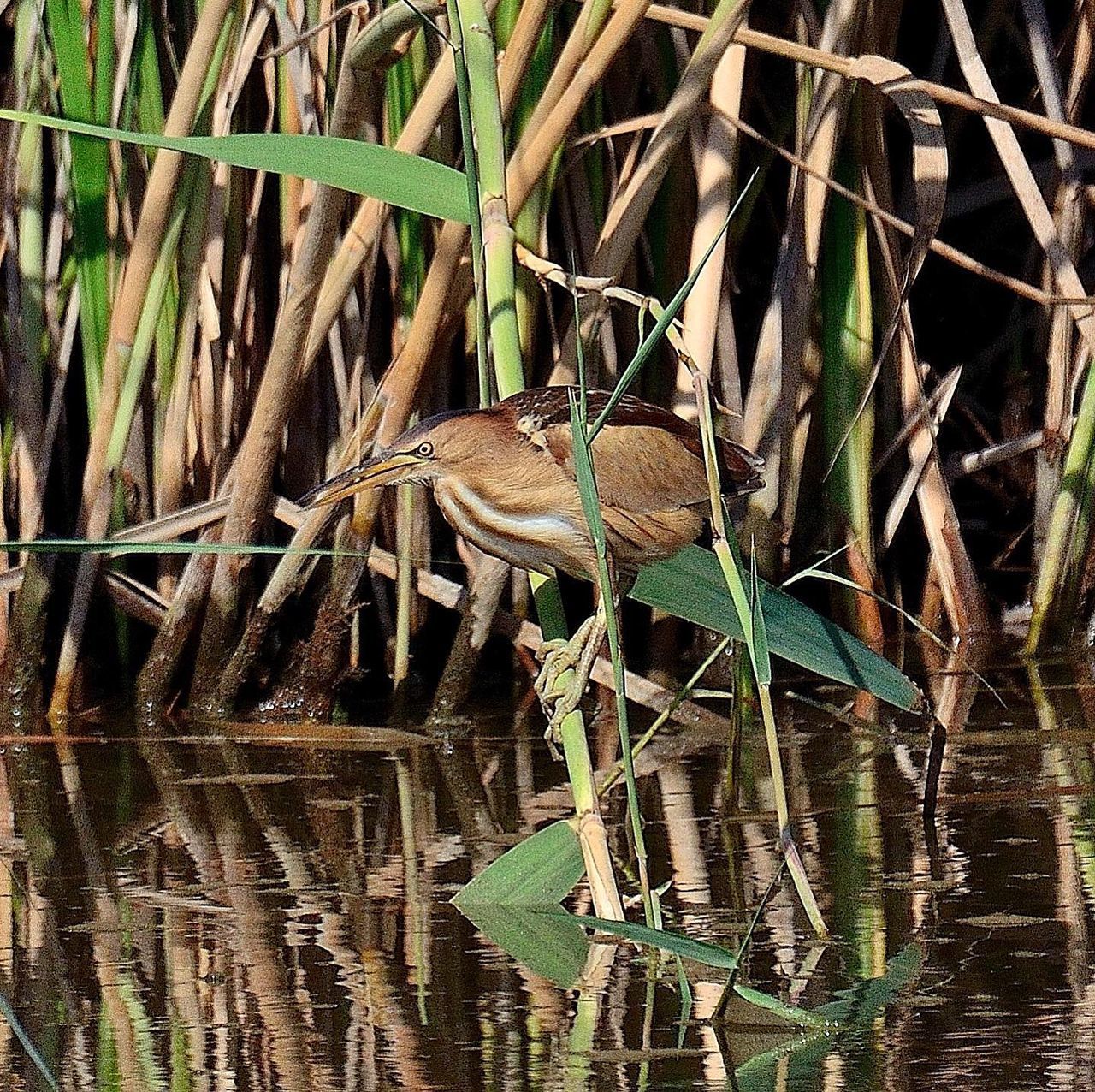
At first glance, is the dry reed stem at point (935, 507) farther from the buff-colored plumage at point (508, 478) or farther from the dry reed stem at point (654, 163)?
the buff-colored plumage at point (508, 478)

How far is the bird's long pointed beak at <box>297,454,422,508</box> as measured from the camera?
6.77 feet

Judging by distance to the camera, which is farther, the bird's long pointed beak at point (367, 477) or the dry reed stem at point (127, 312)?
the dry reed stem at point (127, 312)

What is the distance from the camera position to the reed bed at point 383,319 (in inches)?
123

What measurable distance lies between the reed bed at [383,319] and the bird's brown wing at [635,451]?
725 millimetres

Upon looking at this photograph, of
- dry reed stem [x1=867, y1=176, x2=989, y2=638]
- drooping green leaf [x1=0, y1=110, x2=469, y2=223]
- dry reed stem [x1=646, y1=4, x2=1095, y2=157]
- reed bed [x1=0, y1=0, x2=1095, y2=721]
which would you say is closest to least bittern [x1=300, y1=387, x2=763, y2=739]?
drooping green leaf [x1=0, y1=110, x2=469, y2=223]

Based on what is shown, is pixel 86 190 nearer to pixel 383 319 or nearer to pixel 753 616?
pixel 383 319

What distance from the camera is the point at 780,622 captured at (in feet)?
6.77

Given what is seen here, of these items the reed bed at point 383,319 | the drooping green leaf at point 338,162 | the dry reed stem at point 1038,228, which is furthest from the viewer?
the dry reed stem at point 1038,228

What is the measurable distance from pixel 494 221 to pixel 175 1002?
85 centimetres

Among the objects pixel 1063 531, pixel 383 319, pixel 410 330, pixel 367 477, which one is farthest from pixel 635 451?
pixel 1063 531

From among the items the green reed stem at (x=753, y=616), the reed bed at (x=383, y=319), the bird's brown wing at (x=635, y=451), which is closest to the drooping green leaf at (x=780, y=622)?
the bird's brown wing at (x=635, y=451)

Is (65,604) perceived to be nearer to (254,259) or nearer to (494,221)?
(254,259)

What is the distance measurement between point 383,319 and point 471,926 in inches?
69.8

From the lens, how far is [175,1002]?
1.87 meters
